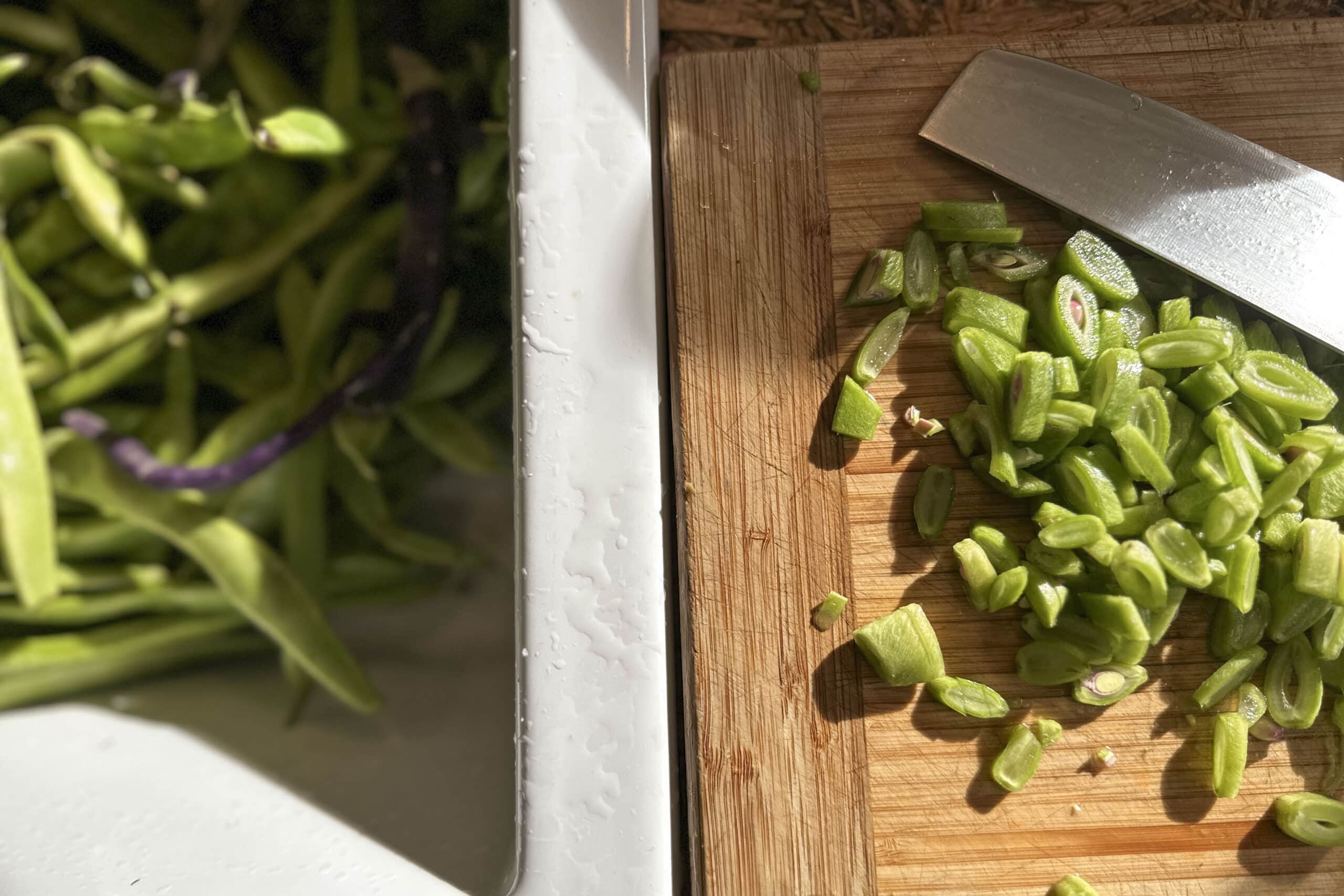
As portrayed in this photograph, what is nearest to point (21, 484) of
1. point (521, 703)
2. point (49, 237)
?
point (49, 237)

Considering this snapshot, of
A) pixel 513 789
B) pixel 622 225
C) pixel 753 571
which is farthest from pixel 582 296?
pixel 513 789

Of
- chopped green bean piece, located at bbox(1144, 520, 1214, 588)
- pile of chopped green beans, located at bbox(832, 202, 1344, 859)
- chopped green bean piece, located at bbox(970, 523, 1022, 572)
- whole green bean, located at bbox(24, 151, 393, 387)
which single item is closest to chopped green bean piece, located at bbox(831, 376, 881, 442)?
pile of chopped green beans, located at bbox(832, 202, 1344, 859)

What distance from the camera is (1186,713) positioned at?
2.14ft

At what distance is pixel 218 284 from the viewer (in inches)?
28.9

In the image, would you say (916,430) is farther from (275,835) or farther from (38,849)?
(38,849)

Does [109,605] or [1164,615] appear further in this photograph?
[109,605]

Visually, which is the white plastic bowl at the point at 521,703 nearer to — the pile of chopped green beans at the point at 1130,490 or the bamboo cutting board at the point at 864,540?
the bamboo cutting board at the point at 864,540

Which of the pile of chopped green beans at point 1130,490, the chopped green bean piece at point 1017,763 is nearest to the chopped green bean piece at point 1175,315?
the pile of chopped green beans at point 1130,490

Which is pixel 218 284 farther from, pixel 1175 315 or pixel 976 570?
pixel 1175 315

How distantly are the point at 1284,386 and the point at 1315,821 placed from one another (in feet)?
1.03

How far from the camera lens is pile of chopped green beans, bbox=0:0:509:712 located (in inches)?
28.0

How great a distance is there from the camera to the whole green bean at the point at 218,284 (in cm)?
71

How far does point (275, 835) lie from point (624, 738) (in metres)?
0.32

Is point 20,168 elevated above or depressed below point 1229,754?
above
